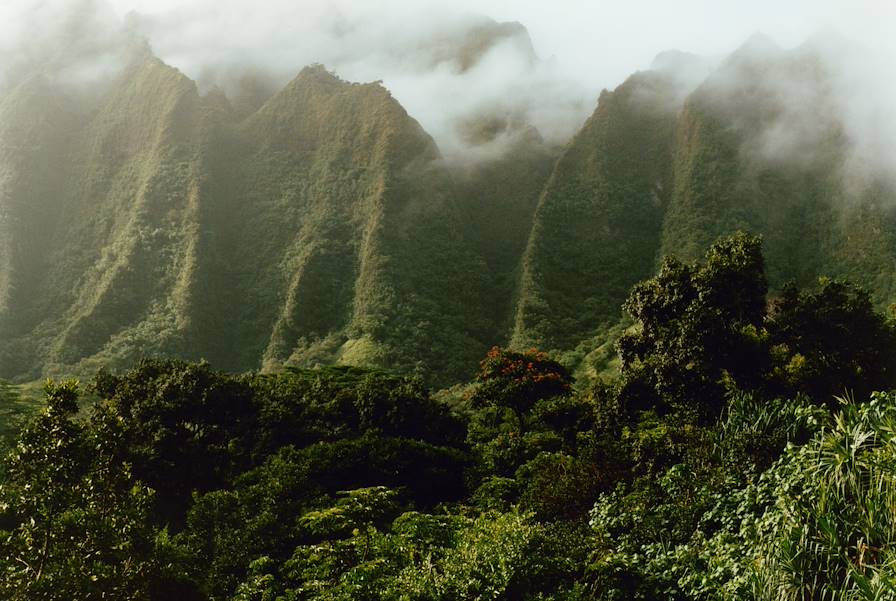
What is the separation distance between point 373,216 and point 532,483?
185 ft

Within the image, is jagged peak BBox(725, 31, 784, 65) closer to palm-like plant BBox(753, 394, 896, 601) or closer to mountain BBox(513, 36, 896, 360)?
mountain BBox(513, 36, 896, 360)

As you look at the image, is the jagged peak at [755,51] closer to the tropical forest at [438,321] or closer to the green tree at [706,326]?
the tropical forest at [438,321]

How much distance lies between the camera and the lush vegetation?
809cm

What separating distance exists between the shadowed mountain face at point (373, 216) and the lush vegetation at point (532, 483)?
2935cm

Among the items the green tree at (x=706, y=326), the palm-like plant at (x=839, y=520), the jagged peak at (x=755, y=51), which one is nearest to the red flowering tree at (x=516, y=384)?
the green tree at (x=706, y=326)

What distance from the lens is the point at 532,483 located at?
17750mm

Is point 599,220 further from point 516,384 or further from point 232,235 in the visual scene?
point 516,384

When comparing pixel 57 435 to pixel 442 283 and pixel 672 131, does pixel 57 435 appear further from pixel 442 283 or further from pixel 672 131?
pixel 672 131

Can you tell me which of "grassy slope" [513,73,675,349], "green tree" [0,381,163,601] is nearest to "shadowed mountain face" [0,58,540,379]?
"grassy slope" [513,73,675,349]

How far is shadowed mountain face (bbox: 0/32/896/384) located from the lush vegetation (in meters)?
29.4

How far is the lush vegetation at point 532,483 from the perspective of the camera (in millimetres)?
8086

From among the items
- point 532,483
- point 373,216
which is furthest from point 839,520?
point 373,216

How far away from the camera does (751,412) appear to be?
14.1m

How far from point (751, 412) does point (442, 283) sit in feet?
171
